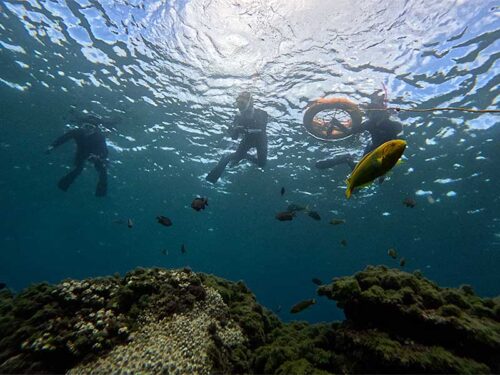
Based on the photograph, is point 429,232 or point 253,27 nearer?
point 253,27

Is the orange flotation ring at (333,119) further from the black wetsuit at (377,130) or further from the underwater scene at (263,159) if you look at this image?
the black wetsuit at (377,130)

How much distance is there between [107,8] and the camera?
448 inches

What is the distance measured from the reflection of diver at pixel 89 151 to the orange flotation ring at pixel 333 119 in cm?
1195

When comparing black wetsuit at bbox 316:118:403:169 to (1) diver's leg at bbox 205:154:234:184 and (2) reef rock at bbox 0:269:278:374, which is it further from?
(2) reef rock at bbox 0:269:278:374

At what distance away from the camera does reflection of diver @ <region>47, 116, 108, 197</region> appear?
15.4m

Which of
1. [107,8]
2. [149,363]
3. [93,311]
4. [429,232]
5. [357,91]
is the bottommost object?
[149,363]

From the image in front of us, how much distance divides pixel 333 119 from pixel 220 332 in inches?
416

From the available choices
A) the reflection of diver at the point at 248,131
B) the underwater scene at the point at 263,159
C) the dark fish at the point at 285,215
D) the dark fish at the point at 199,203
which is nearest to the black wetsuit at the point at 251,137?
the reflection of diver at the point at 248,131

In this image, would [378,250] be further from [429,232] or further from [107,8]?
[107,8]

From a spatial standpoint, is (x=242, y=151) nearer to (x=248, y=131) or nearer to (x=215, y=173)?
(x=248, y=131)

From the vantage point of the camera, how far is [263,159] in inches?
589

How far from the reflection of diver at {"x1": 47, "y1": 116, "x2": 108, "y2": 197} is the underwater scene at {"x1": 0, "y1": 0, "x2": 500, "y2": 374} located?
11cm

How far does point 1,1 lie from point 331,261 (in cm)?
5231

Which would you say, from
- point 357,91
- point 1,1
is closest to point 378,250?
point 357,91
